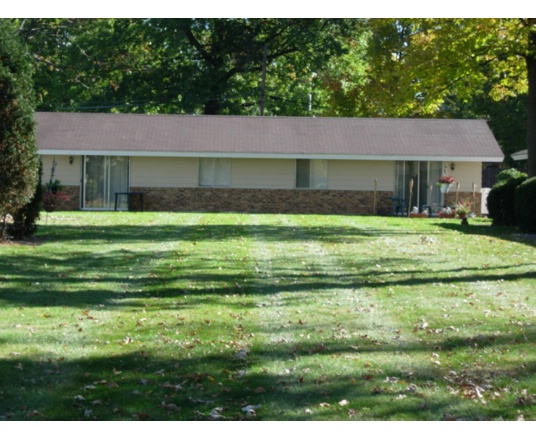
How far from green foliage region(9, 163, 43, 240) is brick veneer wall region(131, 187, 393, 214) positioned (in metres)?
16.5

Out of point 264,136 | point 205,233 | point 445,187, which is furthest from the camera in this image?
point 264,136

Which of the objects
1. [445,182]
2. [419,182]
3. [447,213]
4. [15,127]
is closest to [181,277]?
[15,127]

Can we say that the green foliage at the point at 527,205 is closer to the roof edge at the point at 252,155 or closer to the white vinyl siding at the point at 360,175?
the roof edge at the point at 252,155

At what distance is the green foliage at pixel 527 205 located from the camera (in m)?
22.2

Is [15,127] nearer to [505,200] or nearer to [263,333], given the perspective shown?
[263,333]

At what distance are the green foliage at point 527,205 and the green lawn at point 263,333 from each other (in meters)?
4.44

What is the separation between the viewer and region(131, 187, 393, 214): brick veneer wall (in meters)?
35.5

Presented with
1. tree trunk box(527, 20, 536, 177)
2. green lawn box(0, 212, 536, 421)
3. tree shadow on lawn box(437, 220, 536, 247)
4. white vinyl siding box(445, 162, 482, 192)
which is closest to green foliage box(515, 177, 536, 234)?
tree shadow on lawn box(437, 220, 536, 247)

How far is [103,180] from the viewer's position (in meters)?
35.8

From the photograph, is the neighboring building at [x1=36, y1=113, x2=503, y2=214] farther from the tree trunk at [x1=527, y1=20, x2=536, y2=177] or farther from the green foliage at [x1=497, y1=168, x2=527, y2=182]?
the tree trunk at [x1=527, y1=20, x2=536, y2=177]

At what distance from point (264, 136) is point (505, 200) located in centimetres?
1314

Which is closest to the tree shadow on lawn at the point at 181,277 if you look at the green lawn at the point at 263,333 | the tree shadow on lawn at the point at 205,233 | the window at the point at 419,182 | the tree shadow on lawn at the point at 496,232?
the green lawn at the point at 263,333

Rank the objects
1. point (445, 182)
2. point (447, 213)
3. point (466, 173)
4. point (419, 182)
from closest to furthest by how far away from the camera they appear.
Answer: point (445, 182)
point (447, 213)
point (419, 182)
point (466, 173)

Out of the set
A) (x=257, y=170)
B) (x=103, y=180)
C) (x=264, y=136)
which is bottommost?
(x=103, y=180)
